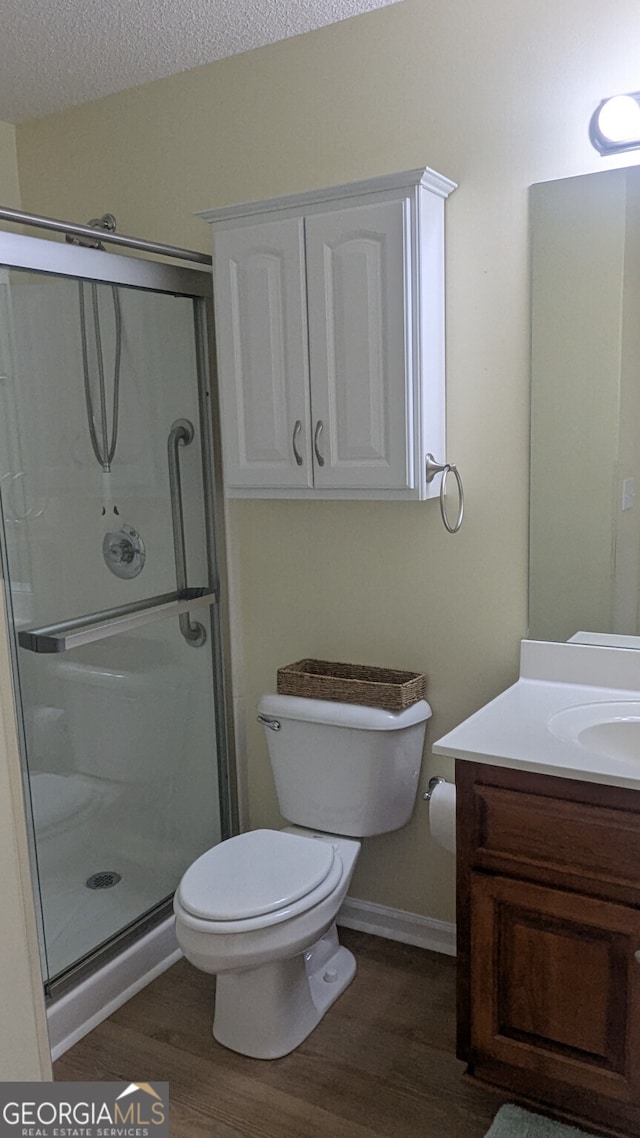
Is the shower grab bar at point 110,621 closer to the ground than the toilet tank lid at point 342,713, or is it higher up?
higher up

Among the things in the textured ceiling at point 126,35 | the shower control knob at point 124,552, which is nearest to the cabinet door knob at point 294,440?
the shower control knob at point 124,552

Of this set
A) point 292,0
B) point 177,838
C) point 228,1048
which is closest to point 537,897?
point 228,1048

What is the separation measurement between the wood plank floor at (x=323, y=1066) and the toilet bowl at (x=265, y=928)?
0.19 feet

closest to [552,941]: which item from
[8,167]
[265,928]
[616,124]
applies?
[265,928]

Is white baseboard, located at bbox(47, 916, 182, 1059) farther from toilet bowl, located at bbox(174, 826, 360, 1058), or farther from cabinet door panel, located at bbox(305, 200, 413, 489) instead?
cabinet door panel, located at bbox(305, 200, 413, 489)

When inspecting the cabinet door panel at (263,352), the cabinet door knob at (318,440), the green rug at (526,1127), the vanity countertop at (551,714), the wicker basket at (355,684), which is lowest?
the green rug at (526,1127)

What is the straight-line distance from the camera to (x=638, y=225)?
1927 millimetres

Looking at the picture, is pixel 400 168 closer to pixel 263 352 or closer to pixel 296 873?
pixel 263 352

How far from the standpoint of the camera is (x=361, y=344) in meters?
2.13

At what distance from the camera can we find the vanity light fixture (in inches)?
72.0

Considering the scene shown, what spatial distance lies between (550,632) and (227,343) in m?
1.10

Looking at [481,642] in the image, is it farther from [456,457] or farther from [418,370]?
[418,370]

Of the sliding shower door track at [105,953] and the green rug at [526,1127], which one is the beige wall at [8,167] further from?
the green rug at [526,1127]

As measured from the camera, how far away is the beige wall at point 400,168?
202cm
